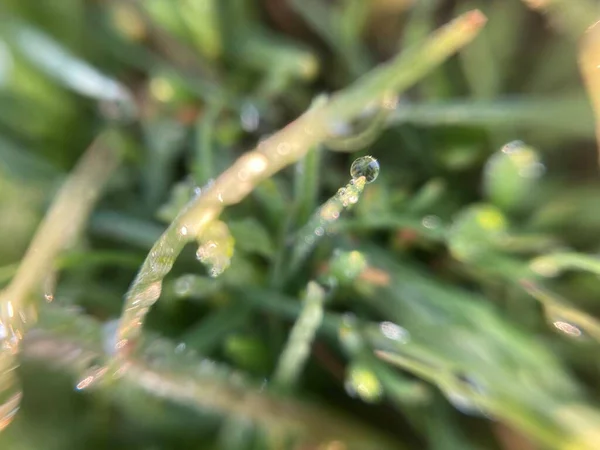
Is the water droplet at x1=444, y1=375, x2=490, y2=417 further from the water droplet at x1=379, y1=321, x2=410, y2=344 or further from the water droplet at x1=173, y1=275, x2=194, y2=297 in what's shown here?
the water droplet at x1=173, y1=275, x2=194, y2=297

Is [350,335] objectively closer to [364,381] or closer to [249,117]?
[364,381]

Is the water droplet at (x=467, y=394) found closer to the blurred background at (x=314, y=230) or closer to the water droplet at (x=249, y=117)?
the blurred background at (x=314, y=230)

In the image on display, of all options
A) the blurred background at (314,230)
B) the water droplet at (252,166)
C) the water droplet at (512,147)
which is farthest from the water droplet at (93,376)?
the water droplet at (512,147)

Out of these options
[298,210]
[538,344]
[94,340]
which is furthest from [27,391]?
[538,344]

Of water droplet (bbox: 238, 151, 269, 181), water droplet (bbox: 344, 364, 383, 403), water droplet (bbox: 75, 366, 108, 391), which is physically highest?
water droplet (bbox: 238, 151, 269, 181)

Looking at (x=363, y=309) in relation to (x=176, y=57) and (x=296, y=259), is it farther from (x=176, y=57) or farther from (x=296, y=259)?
(x=176, y=57)

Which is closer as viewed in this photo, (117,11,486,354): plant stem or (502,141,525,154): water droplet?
→ (117,11,486,354): plant stem

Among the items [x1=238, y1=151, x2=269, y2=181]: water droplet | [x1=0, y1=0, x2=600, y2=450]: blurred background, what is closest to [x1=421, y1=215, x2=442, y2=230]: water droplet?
[x1=0, y1=0, x2=600, y2=450]: blurred background
